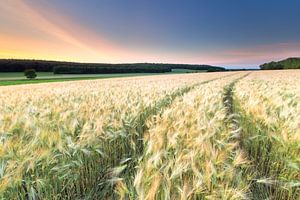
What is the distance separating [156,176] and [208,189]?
16.1 inches

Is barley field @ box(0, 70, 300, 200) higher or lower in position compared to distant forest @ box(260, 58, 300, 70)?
higher

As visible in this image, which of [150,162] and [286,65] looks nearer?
[150,162]

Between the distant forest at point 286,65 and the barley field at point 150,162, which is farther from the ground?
the barley field at point 150,162

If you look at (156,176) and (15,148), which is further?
(15,148)

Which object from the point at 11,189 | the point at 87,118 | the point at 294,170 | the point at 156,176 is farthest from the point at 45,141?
the point at 294,170

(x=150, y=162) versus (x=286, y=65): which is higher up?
(x=150, y=162)

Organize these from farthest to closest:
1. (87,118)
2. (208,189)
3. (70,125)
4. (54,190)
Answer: (87,118), (70,125), (54,190), (208,189)

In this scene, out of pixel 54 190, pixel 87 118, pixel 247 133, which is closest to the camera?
pixel 54 190

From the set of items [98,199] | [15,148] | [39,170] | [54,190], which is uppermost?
[15,148]

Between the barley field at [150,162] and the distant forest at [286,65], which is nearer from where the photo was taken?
the barley field at [150,162]

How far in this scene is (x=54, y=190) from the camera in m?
2.56

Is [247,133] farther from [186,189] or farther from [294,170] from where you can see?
[186,189]

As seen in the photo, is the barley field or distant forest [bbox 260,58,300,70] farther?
distant forest [bbox 260,58,300,70]

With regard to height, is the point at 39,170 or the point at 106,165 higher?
the point at 39,170
